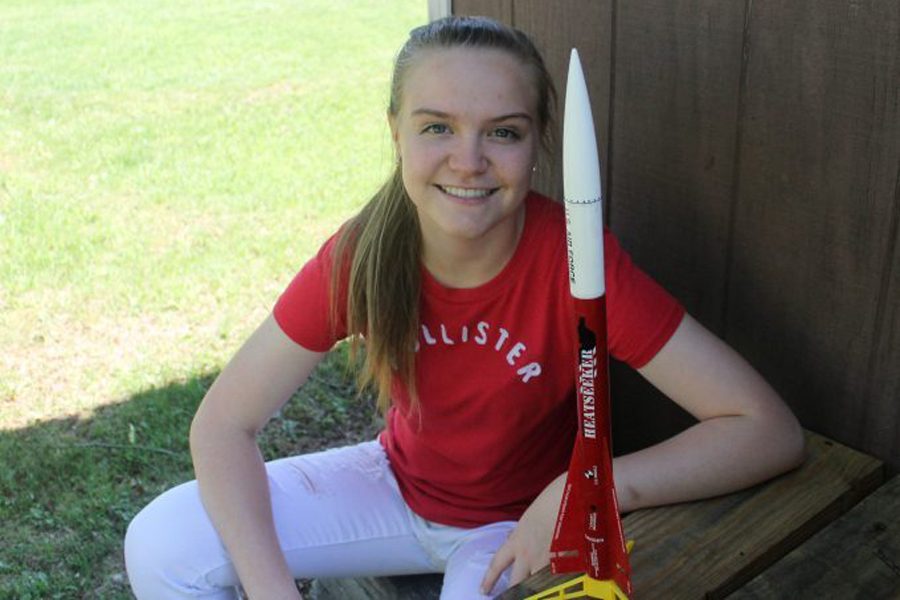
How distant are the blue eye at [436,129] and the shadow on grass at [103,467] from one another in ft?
5.60

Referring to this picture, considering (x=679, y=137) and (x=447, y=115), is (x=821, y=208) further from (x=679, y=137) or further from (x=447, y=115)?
(x=447, y=115)

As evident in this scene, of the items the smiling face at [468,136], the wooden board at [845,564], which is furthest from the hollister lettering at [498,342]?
the wooden board at [845,564]

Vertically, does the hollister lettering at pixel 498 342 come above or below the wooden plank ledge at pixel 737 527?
above

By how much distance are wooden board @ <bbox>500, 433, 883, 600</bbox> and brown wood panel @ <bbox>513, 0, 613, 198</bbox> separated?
31.6 inches

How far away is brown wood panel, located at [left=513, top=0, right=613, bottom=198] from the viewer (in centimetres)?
207

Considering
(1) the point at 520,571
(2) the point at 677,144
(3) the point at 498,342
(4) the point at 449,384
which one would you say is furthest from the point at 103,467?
(2) the point at 677,144

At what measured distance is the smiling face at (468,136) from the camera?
1.68m

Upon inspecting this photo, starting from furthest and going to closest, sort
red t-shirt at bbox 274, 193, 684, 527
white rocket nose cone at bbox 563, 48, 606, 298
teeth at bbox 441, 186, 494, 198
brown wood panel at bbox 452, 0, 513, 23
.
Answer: brown wood panel at bbox 452, 0, 513, 23
red t-shirt at bbox 274, 193, 684, 527
teeth at bbox 441, 186, 494, 198
white rocket nose cone at bbox 563, 48, 606, 298

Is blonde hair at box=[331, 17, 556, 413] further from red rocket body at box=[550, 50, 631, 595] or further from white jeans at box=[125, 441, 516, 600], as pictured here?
red rocket body at box=[550, 50, 631, 595]

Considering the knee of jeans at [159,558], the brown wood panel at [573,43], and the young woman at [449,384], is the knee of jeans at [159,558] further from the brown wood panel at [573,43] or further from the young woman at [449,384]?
the brown wood panel at [573,43]

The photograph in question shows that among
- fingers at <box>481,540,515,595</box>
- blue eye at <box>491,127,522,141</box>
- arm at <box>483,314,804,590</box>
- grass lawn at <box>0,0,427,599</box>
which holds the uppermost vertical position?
blue eye at <box>491,127,522,141</box>

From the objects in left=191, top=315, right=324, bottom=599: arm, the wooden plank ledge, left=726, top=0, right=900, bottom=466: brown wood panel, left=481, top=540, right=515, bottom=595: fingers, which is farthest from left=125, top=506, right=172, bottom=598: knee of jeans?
left=726, top=0, right=900, bottom=466: brown wood panel

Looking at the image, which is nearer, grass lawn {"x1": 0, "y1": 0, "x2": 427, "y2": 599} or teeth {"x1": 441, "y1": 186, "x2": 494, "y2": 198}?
teeth {"x1": 441, "y1": 186, "x2": 494, "y2": 198}

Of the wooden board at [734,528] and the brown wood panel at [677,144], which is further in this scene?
the brown wood panel at [677,144]
